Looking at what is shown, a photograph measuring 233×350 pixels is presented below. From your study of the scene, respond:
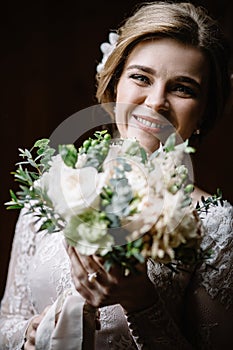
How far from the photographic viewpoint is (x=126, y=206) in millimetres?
844

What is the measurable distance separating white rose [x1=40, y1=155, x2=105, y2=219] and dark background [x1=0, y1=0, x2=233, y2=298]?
3.15 ft

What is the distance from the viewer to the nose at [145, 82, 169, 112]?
4.33 feet

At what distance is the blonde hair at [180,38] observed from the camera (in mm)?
1365

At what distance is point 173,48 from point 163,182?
0.58 metres

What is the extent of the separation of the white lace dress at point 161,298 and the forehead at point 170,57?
0.35m

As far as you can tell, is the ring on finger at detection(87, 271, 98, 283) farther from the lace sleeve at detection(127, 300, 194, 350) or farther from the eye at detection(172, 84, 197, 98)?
the eye at detection(172, 84, 197, 98)

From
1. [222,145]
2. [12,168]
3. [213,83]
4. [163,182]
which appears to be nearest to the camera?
[163,182]

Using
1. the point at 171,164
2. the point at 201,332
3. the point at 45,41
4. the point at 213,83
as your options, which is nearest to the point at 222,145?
the point at 213,83

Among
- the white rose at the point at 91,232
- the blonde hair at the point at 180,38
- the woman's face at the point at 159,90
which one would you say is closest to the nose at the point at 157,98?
the woman's face at the point at 159,90

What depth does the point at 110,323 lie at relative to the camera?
4.08 feet

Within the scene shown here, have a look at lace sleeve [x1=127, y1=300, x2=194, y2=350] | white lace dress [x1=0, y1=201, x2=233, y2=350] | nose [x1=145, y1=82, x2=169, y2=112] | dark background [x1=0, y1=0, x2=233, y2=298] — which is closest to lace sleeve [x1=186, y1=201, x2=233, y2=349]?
white lace dress [x1=0, y1=201, x2=233, y2=350]

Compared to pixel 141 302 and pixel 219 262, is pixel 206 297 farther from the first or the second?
pixel 141 302

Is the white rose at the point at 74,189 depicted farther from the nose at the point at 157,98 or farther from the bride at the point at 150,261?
the nose at the point at 157,98

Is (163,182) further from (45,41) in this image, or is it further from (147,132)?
(45,41)
